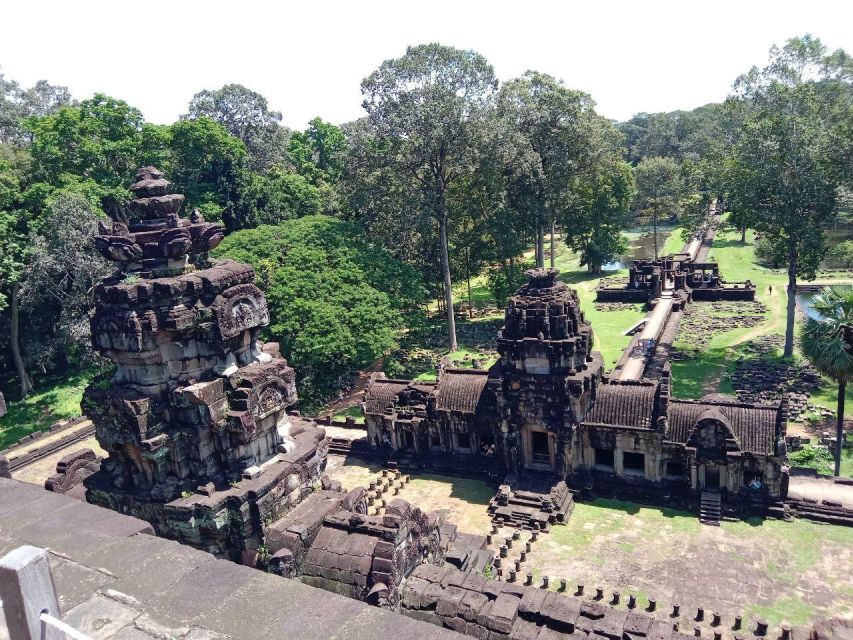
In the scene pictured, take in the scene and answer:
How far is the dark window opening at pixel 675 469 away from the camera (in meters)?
24.6

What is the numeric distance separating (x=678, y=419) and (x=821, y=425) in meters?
9.60

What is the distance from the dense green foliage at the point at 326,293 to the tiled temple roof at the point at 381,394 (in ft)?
9.06

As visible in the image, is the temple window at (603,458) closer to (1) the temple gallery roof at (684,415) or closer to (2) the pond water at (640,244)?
(1) the temple gallery roof at (684,415)

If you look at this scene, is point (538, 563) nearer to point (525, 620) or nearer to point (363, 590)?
point (525, 620)

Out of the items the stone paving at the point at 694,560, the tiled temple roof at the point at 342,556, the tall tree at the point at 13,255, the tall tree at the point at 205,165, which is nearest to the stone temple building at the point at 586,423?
the stone paving at the point at 694,560

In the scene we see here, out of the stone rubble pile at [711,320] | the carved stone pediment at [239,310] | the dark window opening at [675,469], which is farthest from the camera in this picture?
the stone rubble pile at [711,320]

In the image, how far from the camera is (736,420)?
23.8 metres

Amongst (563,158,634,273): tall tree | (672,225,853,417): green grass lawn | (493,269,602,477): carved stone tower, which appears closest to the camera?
(493,269,602,477): carved stone tower

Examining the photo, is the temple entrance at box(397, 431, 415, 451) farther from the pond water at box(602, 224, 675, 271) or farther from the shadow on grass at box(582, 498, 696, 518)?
the pond water at box(602, 224, 675, 271)

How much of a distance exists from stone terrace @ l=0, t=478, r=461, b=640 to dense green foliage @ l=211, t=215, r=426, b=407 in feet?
86.2

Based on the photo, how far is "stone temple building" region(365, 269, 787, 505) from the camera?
23328mm

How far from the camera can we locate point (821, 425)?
28.9 meters

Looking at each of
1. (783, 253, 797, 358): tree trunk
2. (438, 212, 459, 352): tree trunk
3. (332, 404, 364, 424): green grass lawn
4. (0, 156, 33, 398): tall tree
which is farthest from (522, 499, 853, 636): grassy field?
(0, 156, 33, 398): tall tree

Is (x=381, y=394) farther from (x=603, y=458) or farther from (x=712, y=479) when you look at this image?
(x=712, y=479)
